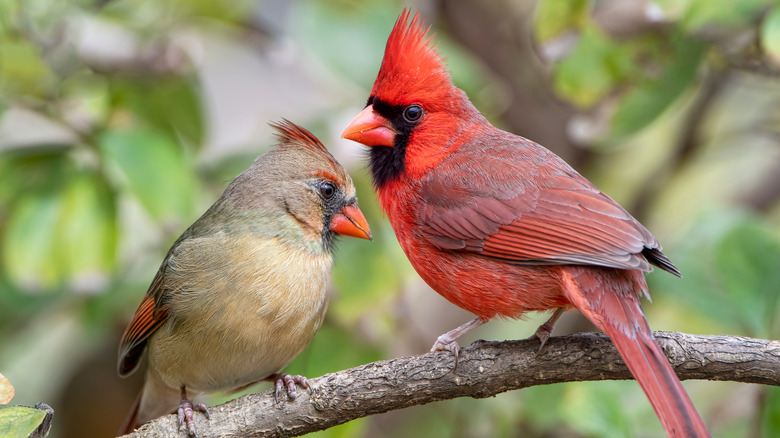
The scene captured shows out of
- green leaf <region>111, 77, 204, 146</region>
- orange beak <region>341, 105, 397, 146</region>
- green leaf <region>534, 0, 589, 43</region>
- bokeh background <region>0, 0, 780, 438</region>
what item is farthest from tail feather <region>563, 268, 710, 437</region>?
green leaf <region>111, 77, 204, 146</region>

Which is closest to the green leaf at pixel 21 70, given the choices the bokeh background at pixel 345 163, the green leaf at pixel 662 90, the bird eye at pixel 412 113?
the bokeh background at pixel 345 163

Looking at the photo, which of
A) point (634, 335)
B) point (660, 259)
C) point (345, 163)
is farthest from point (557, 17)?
point (634, 335)

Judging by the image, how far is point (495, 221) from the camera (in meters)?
2.53

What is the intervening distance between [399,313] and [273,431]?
165 centimetres

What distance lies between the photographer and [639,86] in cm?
341

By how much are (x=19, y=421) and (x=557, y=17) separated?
2.39m

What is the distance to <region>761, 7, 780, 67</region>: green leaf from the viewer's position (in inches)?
111

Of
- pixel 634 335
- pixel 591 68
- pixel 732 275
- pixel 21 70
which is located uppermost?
pixel 591 68

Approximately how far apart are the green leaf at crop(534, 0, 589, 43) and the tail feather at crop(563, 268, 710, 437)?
1.28 m

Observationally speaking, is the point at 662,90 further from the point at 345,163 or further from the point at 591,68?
the point at 345,163

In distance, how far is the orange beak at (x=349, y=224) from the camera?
2994 millimetres

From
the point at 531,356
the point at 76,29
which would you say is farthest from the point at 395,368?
the point at 76,29

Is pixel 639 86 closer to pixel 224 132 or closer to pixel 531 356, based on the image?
pixel 531 356

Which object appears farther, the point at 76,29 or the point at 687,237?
the point at 687,237
